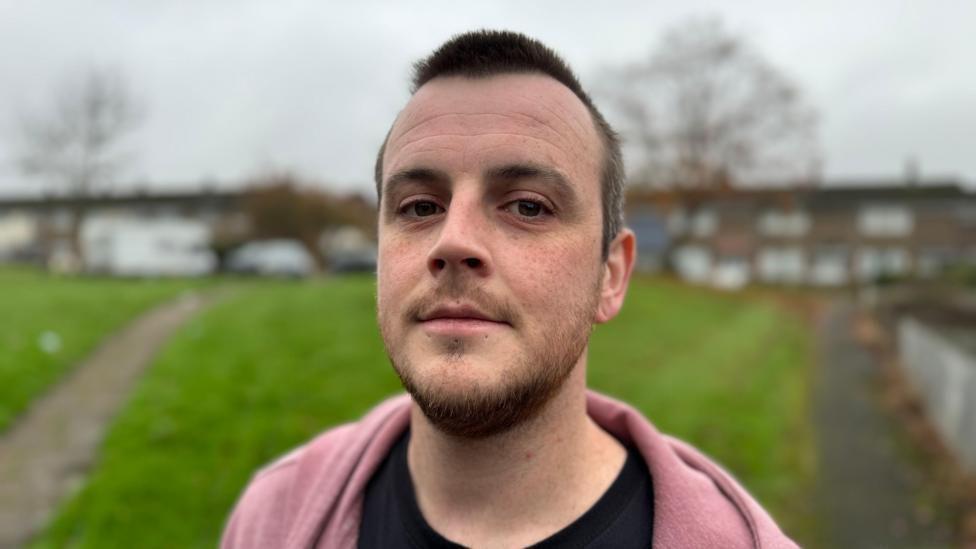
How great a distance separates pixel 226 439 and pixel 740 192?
29537 millimetres

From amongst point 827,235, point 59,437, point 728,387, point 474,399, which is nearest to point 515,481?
point 474,399

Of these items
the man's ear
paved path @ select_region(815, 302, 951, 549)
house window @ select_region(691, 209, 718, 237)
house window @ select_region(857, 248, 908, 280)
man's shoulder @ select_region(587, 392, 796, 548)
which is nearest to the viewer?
man's shoulder @ select_region(587, 392, 796, 548)

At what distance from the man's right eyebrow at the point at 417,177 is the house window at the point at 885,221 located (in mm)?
55086

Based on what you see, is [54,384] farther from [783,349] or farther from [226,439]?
[783,349]

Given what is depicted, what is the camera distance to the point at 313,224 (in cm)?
3509

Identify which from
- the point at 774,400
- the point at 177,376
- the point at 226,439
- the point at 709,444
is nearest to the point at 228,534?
the point at 226,439

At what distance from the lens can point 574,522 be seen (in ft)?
5.98

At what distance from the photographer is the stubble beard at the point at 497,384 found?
5.40 ft

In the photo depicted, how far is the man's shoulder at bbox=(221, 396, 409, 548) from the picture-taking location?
202cm

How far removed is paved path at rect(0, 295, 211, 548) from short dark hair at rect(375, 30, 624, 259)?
5392 millimetres

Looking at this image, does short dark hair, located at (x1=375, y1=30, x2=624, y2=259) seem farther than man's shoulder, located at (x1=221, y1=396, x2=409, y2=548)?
No

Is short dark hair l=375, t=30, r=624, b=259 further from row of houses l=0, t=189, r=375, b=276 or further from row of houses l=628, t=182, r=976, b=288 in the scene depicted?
row of houses l=628, t=182, r=976, b=288

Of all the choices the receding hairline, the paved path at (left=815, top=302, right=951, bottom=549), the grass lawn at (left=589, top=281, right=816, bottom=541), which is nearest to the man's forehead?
the receding hairline

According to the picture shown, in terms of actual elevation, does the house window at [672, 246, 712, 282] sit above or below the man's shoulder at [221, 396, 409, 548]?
below
